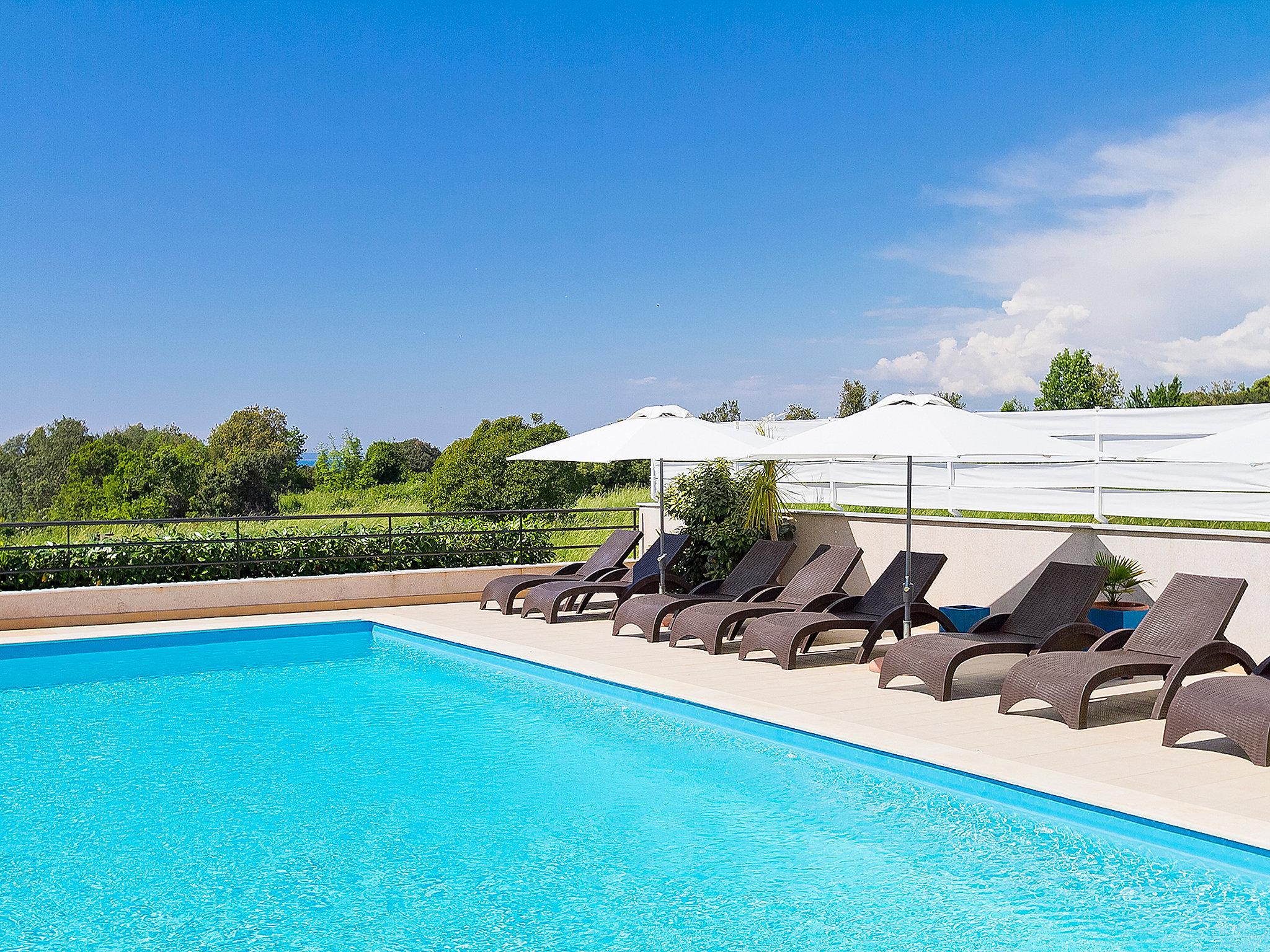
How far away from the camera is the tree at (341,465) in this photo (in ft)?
201

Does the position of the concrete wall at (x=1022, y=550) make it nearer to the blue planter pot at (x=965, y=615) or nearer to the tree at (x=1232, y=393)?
the blue planter pot at (x=965, y=615)

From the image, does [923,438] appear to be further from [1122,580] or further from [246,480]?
[246,480]

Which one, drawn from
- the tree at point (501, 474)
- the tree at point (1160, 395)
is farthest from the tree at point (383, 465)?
the tree at point (1160, 395)

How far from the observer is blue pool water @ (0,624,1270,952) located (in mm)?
4672

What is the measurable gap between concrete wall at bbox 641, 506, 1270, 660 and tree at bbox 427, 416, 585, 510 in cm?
3158

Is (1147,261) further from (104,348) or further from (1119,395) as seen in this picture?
(104,348)

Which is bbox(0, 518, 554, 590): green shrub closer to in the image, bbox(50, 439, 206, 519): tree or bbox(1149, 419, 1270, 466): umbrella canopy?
bbox(1149, 419, 1270, 466): umbrella canopy

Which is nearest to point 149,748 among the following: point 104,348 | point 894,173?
point 894,173

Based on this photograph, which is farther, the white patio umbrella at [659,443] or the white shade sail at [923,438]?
the white patio umbrella at [659,443]

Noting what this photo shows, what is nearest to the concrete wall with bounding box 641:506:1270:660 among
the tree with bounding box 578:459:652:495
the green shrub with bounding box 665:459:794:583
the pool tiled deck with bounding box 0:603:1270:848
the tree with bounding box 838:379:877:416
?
the green shrub with bounding box 665:459:794:583

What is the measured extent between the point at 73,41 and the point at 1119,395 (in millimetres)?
49461

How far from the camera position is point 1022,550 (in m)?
10.4

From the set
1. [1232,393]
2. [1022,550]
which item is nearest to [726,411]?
[1232,393]

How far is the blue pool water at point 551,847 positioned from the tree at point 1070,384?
50103mm
